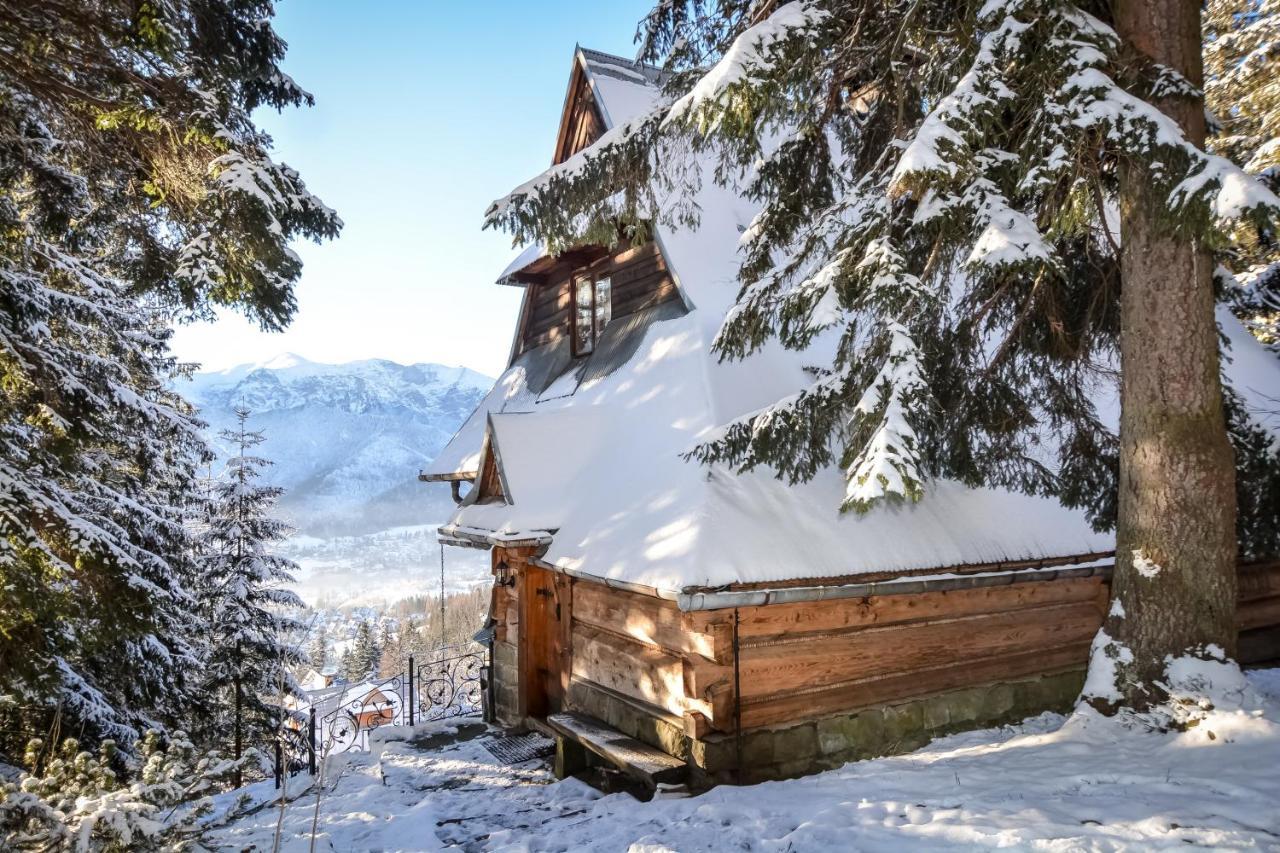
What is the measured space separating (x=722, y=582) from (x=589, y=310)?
287 inches

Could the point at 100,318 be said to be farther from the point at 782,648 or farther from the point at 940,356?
the point at 940,356

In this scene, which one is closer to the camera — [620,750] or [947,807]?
[947,807]

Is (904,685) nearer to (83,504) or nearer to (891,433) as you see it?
(891,433)

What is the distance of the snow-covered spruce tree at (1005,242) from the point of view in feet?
15.4

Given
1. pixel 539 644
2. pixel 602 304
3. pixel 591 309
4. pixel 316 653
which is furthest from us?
pixel 316 653

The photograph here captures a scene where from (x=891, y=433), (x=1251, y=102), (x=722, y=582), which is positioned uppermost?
(x=1251, y=102)

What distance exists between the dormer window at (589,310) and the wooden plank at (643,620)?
4.71 meters

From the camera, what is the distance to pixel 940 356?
6738 mm

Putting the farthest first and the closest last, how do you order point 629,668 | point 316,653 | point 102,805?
1. point 316,653
2. point 629,668
3. point 102,805

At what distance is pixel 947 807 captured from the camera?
15.2 ft

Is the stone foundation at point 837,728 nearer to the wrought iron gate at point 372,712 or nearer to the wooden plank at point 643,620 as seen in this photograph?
the wooden plank at point 643,620

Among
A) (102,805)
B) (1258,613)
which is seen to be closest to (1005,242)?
(102,805)

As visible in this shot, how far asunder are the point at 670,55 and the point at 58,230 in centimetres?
686

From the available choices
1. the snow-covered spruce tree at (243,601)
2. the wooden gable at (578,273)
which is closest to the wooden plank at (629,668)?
the wooden gable at (578,273)
